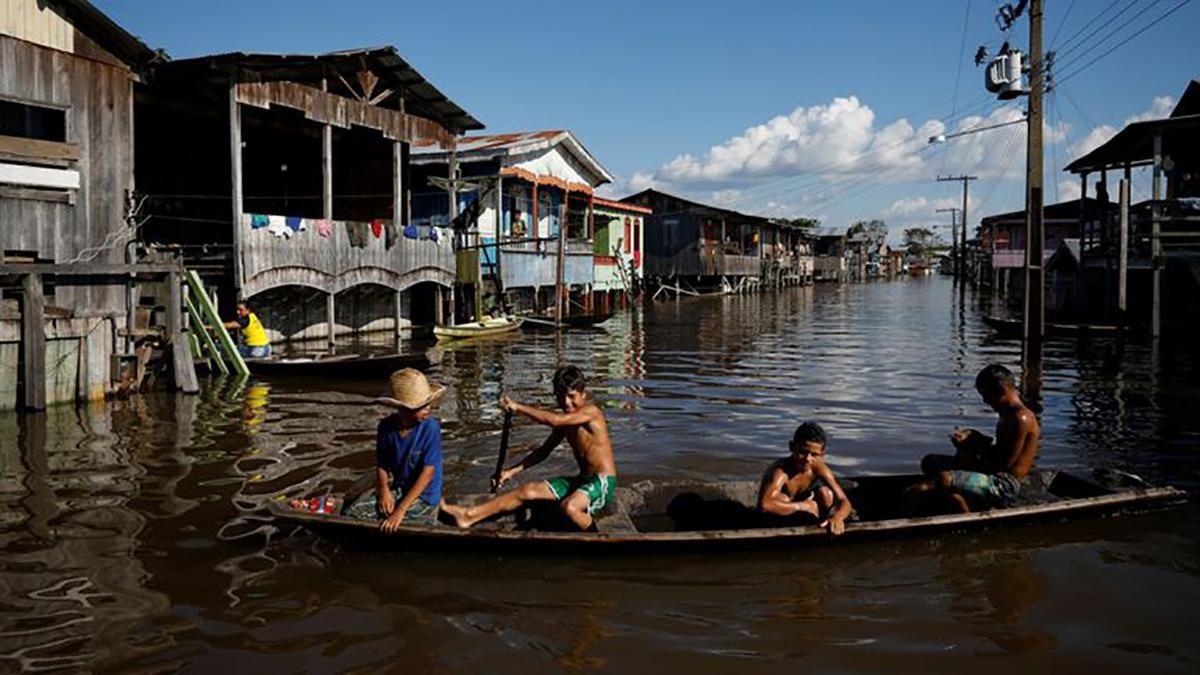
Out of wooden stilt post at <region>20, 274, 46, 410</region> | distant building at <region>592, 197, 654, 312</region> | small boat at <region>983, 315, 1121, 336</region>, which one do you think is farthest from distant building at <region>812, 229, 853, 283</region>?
wooden stilt post at <region>20, 274, 46, 410</region>

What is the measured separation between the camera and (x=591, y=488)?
6910 mm

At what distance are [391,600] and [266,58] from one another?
13.0 metres

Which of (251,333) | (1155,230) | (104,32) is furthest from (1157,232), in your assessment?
(104,32)

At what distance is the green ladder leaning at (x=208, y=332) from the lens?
589 inches

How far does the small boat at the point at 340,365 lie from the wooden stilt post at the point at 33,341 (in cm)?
399

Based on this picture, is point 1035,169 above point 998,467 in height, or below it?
above

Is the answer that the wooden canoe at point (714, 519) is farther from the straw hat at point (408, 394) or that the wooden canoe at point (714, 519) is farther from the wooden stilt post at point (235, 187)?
the wooden stilt post at point (235, 187)

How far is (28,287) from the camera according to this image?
11.5 meters

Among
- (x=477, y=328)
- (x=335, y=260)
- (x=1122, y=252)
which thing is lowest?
(x=477, y=328)

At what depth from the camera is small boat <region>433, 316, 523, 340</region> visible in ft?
74.0

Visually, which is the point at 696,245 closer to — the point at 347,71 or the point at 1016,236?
the point at 1016,236

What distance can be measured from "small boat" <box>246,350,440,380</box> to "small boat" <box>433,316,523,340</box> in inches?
264

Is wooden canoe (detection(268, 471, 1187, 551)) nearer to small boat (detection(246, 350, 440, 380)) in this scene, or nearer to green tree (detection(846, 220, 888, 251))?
small boat (detection(246, 350, 440, 380))

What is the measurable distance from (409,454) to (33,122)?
10.3 m
